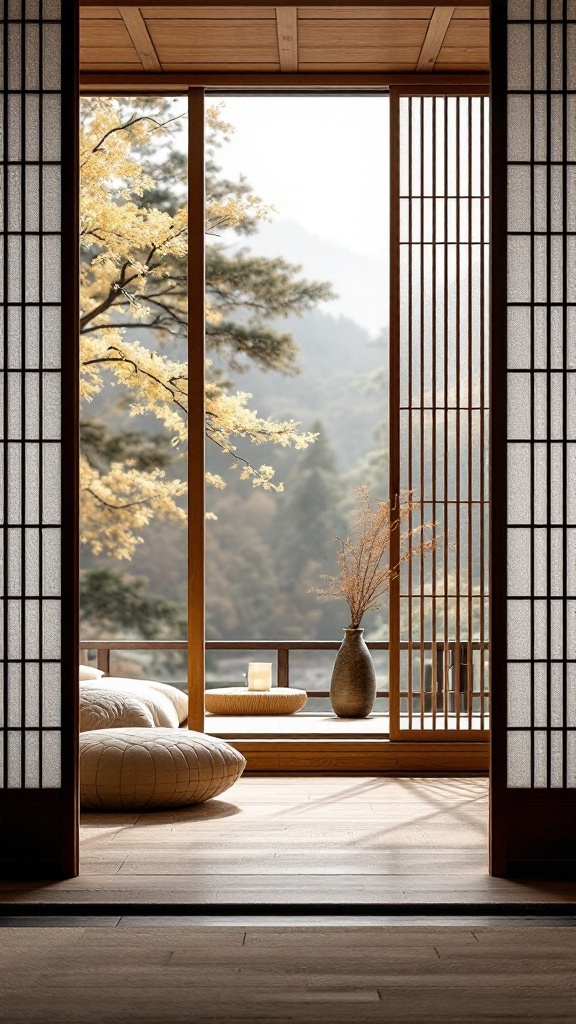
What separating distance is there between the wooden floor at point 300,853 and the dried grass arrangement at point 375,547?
1.09m

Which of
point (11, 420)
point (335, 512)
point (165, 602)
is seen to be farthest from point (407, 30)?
point (335, 512)

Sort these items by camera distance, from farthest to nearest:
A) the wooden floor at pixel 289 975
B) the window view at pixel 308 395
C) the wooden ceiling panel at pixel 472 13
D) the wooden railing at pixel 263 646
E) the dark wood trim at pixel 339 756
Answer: the window view at pixel 308 395 → the wooden railing at pixel 263 646 → the dark wood trim at pixel 339 756 → the wooden ceiling panel at pixel 472 13 → the wooden floor at pixel 289 975

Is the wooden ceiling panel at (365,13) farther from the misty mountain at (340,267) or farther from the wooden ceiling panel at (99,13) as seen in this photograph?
the misty mountain at (340,267)

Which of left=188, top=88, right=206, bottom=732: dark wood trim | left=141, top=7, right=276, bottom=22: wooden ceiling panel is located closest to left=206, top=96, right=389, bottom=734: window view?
left=188, top=88, right=206, bottom=732: dark wood trim

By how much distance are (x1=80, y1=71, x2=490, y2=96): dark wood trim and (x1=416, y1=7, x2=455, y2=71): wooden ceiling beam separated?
101 millimetres

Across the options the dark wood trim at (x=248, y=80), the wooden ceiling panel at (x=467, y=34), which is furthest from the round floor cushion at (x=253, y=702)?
the wooden ceiling panel at (x=467, y=34)

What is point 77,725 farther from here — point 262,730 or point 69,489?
point 262,730

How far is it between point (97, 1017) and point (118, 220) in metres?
5.59

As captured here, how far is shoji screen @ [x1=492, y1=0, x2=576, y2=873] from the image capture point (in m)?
3.44

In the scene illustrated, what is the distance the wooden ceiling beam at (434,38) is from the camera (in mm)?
4434

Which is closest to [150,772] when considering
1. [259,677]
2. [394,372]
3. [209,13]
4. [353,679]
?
[353,679]

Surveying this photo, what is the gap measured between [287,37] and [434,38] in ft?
2.31

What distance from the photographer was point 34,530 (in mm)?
3438

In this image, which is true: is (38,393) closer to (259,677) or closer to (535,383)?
(535,383)
